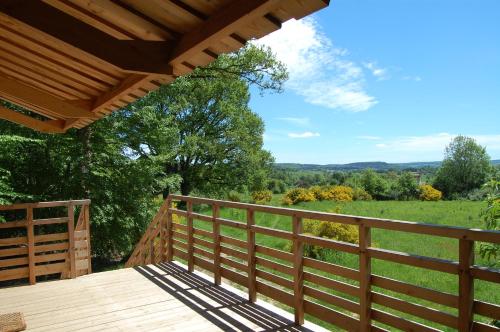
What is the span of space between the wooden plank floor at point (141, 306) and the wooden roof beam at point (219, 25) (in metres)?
2.77

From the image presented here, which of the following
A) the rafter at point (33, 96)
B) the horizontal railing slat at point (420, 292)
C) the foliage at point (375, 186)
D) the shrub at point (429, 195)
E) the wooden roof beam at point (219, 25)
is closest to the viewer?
the wooden roof beam at point (219, 25)

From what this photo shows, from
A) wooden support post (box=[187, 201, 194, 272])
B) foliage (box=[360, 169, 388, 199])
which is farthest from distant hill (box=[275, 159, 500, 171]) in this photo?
wooden support post (box=[187, 201, 194, 272])

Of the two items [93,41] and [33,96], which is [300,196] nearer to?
[33,96]

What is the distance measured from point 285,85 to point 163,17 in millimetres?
16704

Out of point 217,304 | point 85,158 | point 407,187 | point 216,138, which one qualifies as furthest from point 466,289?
point 407,187

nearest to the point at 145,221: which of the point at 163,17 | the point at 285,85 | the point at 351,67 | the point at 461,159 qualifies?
the point at 285,85

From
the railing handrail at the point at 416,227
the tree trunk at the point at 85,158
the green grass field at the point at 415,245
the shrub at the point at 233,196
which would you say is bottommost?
the green grass field at the point at 415,245

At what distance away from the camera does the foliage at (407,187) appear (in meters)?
33.2

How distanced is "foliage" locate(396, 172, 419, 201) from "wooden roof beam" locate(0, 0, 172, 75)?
32.8 meters

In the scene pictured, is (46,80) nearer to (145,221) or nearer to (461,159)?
(145,221)

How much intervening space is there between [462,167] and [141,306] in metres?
46.1

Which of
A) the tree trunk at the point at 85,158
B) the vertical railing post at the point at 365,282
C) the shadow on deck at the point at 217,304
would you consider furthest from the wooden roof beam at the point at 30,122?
the tree trunk at the point at 85,158

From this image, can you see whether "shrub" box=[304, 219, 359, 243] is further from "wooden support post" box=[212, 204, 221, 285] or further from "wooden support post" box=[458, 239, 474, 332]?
"wooden support post" box=[458, 239, 474, 332]

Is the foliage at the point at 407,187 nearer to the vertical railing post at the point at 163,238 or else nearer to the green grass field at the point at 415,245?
the green grass field at the point at 415,245
